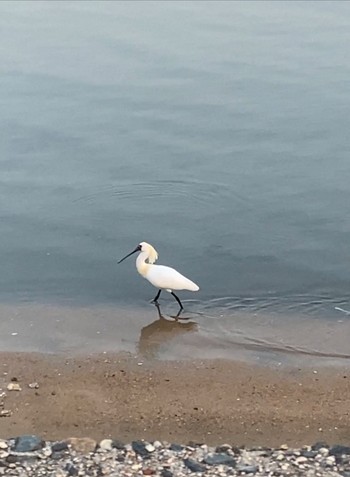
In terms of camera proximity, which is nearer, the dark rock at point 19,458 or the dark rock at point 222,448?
the dark rock at point 19,458

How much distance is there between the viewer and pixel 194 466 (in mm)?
7375

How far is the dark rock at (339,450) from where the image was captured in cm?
765

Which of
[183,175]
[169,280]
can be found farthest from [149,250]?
[183,175]

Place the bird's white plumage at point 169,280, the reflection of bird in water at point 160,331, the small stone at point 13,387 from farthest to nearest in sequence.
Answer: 1. the bird's white plumage at point 169,280
2. the reflection of bird in water at point 160,331
3. the small stone at point 13,387

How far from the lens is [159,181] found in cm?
1430

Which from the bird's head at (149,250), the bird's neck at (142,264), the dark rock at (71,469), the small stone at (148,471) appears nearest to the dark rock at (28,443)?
the dark rock at (71,469)

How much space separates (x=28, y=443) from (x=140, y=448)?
92cm

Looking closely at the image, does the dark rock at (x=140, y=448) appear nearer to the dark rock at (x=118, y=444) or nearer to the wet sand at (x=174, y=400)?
the dark rock at (x=118, y=444)

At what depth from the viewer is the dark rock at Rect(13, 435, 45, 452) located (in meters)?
7.73

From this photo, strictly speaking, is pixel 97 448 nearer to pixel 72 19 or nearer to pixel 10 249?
pixel 10 249

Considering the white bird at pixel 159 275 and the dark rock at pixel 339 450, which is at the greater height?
the white bird at pixel 159 275

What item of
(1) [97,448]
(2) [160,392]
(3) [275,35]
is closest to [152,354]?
(2) [160,392]

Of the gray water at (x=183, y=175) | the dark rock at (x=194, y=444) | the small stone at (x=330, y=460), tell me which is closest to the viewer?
the small stone at (x=330, y=460)

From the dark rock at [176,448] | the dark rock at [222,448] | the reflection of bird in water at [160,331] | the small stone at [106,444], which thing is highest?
the reflection of bird in water at [160,331]
